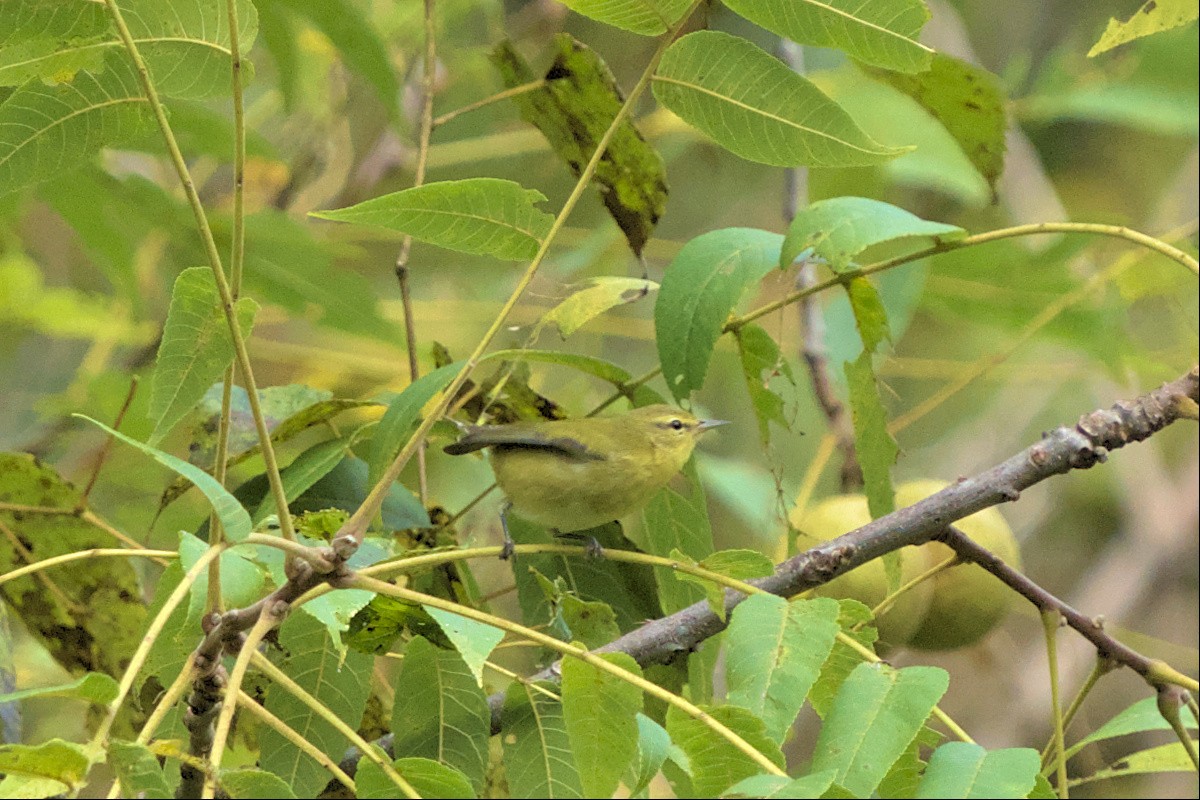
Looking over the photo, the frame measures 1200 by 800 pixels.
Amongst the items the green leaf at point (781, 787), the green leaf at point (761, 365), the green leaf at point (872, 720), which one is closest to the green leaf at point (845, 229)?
the green leaf at point (761, 365)

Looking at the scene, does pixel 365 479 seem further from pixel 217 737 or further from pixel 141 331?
pixel 141 331

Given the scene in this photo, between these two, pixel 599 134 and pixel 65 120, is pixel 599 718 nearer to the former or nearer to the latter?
pixel 65 120

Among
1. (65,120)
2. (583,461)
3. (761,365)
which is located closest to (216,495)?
(65,120)

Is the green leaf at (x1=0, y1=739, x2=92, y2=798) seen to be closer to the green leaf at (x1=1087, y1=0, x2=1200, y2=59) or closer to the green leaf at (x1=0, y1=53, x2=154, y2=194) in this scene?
the green leaf at (x1=0, y1=53, x2=154, y2=194)

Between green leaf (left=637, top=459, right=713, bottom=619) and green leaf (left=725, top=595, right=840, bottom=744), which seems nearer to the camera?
green leaf (left=725, top=595, right=840, bottom=744)

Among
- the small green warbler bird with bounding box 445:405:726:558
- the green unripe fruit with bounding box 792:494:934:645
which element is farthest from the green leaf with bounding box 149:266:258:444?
the green unripe fruit with bounding box 792:494:934:645

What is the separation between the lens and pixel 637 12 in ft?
3.26

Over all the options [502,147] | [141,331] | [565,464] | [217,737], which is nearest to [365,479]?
[565,464]

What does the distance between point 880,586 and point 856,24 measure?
2.40 feet

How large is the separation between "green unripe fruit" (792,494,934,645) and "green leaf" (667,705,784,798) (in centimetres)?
66

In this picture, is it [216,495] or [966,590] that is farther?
[966,590]

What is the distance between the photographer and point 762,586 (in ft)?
3.44

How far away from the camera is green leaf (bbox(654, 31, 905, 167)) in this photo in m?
0.98

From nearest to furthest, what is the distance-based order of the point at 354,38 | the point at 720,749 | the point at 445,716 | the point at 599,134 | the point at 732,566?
the point at 720,749, the point at 732,566, the point at 445,716, the point at 599,134, the point at 354,38
